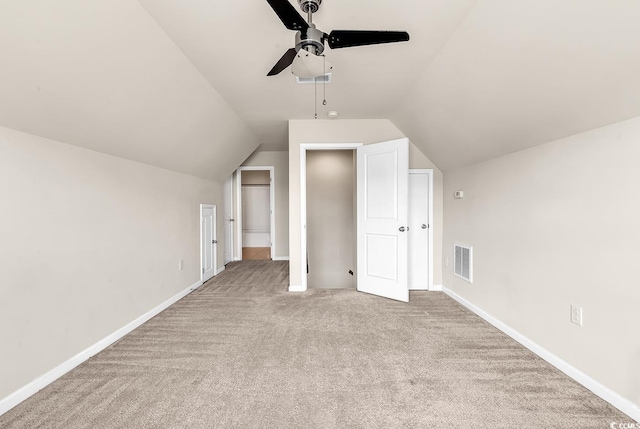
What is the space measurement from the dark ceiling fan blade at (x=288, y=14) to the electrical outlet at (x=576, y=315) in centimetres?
259

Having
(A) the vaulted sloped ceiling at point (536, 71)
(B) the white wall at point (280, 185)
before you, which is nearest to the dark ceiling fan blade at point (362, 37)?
(A) the vaulted sloped ceiling at point (536, 71)

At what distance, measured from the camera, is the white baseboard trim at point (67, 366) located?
5.46ft

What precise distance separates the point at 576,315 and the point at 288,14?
270 centimetres

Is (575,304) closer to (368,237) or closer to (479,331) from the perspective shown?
(479,331)

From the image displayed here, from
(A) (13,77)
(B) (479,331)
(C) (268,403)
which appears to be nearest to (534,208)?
(B) (479,331)

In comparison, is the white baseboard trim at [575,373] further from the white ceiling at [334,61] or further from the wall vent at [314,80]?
the wall vent at [314,80]

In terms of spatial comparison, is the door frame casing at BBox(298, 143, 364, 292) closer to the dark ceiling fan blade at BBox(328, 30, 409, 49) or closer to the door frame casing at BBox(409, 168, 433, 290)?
the door frame casing at BBox(409, 168, 433, 290)

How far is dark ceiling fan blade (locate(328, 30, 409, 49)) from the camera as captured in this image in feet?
5.16

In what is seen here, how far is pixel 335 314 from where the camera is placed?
10.1 ft

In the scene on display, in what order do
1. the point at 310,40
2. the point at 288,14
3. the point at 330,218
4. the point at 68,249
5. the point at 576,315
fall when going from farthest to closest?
the point at 330,218 < the point at 68,249 < the point at 576,315 < the point at 310,40 < the point at 288,14

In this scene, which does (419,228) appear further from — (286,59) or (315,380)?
(286,59)

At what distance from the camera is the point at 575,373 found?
191 cm

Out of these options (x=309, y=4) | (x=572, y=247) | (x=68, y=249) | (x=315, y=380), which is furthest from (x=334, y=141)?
(x=68, y=249)

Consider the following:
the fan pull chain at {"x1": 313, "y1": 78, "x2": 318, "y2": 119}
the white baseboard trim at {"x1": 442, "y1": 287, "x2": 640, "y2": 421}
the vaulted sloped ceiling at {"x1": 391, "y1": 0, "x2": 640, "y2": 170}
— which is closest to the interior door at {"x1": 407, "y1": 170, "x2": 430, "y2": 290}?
the white baseboard trim at {"x1": 442, "y1": 287, "x2": 640, "y2": 421}
